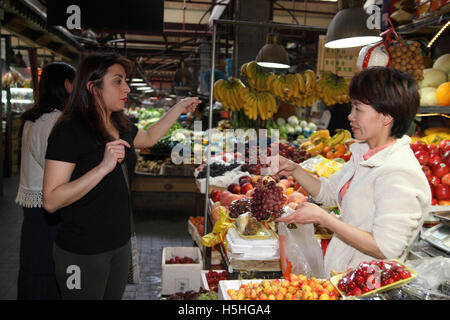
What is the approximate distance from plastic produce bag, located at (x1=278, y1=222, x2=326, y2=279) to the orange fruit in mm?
1327

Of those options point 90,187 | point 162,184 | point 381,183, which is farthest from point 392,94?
point 162,184

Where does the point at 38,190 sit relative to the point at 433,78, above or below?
below

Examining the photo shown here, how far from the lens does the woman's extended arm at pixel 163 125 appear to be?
262 cm

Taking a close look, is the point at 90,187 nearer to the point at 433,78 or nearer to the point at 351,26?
the point at 351,26

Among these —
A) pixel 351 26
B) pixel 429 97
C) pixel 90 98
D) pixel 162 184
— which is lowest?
pixel 162 184

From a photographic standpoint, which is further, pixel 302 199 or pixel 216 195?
pixel 216 195

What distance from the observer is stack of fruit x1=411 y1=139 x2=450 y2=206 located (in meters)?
2.50

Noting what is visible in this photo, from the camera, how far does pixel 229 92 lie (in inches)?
170

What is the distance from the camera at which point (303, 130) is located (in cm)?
832

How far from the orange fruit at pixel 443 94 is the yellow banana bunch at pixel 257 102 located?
198 cm

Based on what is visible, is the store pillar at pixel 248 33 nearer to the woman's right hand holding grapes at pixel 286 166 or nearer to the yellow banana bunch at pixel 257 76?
the yellow banana bunch at pixel 257 76

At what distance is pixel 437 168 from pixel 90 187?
2205mm

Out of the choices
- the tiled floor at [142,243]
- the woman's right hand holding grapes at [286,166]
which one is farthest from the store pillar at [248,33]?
the woman's right hand holding grapes at [286,166]
